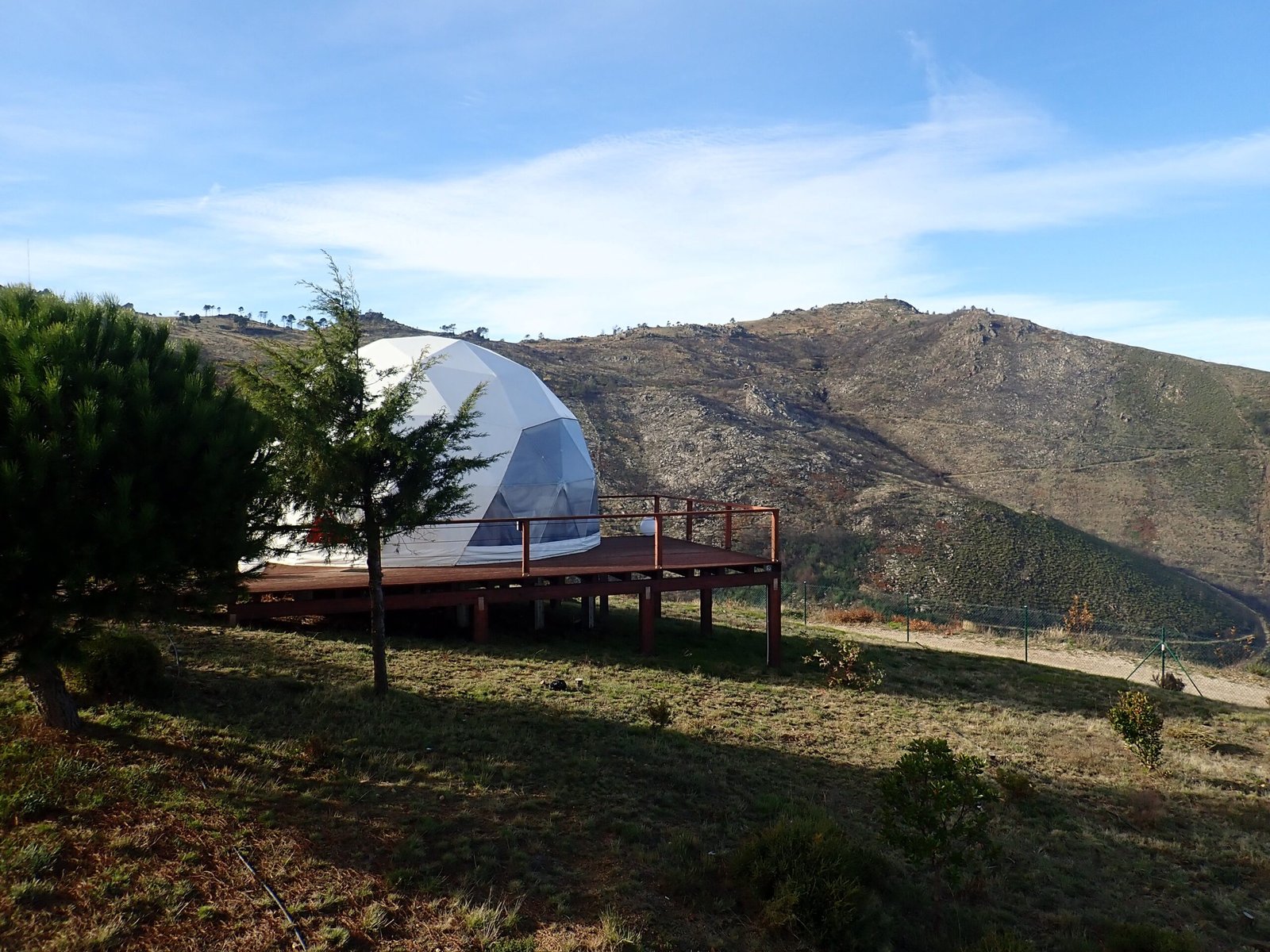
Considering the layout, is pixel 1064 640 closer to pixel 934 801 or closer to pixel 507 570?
pixel 507 570

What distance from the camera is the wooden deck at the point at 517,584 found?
38.2ft

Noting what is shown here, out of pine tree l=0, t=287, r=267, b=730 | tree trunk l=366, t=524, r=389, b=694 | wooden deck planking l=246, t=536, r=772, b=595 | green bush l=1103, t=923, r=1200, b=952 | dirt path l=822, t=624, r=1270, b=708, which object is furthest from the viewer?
dirt path l=822, t=624, r=1270, b=708

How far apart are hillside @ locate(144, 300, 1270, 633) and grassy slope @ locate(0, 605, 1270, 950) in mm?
22600

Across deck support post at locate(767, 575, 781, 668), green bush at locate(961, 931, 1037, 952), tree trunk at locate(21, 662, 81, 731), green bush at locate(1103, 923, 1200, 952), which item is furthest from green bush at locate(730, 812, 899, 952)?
deck support post at locate(767, 575, 781, 668)

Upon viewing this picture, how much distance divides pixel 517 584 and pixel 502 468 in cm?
281

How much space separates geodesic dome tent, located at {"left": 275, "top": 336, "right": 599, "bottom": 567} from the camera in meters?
14.0

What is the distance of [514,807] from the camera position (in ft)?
22.2

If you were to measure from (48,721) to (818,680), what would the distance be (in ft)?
35.5

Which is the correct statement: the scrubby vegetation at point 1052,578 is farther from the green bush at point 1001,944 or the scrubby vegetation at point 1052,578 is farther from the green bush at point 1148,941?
the green bush at point 1001,944

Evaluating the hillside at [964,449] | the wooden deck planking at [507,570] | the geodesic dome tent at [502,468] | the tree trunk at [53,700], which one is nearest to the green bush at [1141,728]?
the wooden deck planking at [507,570]

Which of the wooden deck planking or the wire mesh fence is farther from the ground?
the wooden deck planking

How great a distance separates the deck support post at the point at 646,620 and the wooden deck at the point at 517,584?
0.01 meters

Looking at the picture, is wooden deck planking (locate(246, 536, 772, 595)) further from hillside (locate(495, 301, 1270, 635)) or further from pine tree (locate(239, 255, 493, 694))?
hillside (locate(495, 301, 1270, 635))

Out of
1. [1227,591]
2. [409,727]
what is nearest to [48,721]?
[409,727]
